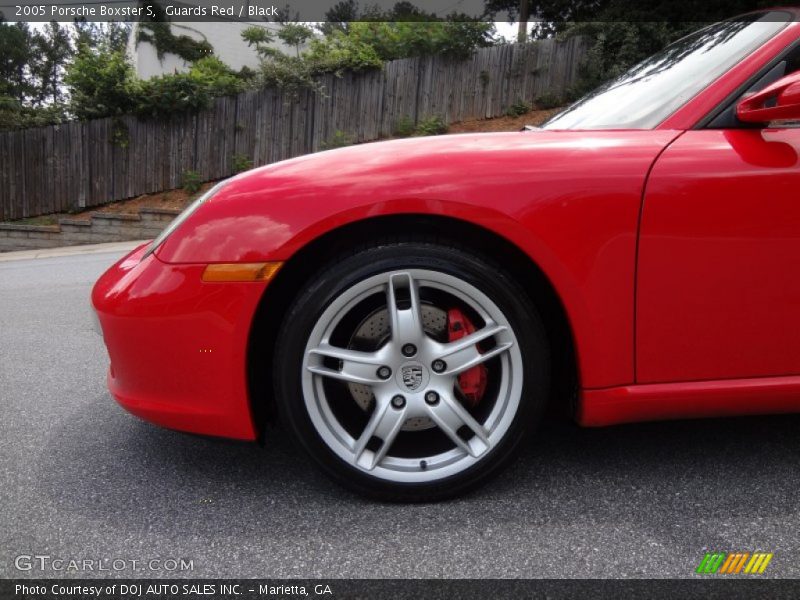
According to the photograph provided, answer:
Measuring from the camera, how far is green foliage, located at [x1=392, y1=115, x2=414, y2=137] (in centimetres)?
1354

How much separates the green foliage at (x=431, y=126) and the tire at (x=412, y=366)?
1208 centimetres

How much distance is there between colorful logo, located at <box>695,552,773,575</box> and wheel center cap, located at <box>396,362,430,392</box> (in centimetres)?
82

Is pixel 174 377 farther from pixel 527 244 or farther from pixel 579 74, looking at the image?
pixel 579 74

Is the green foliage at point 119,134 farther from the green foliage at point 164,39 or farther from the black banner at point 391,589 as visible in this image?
the black banner at point 391,589

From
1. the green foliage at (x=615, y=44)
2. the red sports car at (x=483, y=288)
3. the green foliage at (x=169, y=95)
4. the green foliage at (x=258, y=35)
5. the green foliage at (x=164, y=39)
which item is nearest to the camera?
the red sports car at (x=483, y=288)

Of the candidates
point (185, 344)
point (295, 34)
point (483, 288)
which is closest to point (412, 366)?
point (483, 288)

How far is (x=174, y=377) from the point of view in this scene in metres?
1.72

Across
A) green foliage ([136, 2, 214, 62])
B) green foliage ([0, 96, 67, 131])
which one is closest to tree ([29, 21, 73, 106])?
green foliage ([136, 2, 214, 62])

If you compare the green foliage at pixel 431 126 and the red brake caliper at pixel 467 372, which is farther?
the green foliage at pixel 431 126

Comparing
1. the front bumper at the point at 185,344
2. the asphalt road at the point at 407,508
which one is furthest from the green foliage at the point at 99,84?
the front bumper at the point at 185,344

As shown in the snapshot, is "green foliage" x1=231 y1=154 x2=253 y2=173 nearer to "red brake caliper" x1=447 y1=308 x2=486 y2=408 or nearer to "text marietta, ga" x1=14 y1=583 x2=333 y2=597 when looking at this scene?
"red brake caliper" x1=447 y1=308 x2=486 y2=408

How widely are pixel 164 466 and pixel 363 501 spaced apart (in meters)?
0.71

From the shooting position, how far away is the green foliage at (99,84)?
12.7 meters

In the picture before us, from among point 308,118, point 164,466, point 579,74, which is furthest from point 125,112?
point 164,466
